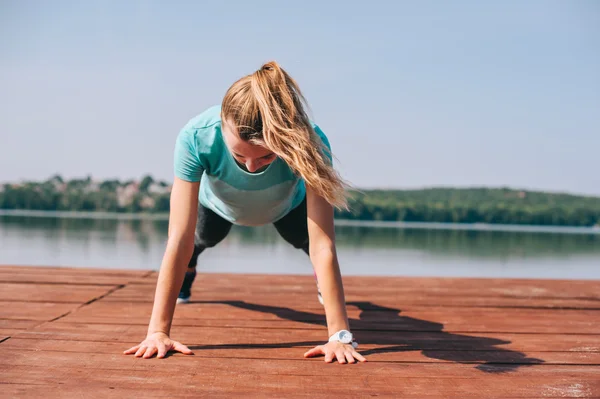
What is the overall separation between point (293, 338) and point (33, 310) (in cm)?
128

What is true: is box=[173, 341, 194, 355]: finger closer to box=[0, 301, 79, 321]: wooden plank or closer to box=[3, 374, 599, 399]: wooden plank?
box=[3, 374, 599, 399]: wooden plank

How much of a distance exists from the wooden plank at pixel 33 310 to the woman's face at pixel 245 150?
→ 1180mm

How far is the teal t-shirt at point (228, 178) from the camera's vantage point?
2.23 meters

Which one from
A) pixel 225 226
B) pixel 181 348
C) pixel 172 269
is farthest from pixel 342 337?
pixel 225 226

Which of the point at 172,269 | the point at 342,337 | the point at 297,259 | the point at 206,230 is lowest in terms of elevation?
the point at 297,259

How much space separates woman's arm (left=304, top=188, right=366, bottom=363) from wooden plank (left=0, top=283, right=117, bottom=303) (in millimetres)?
1435

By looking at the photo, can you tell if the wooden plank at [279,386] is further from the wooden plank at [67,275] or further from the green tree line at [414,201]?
the green tree line at [414,201]

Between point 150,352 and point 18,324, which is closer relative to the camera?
point 150,352

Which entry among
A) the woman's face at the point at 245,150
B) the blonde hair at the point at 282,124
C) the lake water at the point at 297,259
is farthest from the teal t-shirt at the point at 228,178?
the lake water at the point at 297,259

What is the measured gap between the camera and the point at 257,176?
2.39 meters

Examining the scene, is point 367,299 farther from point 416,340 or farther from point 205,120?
point 205,120

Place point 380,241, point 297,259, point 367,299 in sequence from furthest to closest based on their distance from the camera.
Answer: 1. point 380,241
2. point 297,259
3. point 367,299

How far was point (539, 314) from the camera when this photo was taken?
2.90 metres

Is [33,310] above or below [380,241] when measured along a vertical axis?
above
